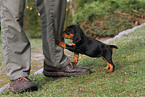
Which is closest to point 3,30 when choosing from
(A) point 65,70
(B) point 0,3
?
(B) point 0,3

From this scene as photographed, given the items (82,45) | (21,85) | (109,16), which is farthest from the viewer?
(109,16)

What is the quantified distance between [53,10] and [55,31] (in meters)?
0.25

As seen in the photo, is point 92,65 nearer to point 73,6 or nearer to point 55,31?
point 55,31

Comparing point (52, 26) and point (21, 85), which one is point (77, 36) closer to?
point (52, 26)

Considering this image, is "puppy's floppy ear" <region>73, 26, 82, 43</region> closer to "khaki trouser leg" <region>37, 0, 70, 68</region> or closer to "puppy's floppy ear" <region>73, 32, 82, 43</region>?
"puppy's floppy ear" <region>73, 32, 82, 43</region>

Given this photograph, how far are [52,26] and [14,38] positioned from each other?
53cm

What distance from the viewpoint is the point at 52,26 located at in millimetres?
2807

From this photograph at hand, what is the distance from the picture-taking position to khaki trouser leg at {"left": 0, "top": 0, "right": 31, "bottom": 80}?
2412 millimetres

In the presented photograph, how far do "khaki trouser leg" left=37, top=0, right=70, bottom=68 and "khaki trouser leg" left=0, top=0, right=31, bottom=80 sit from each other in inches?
14.3

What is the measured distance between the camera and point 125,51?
13.8ft

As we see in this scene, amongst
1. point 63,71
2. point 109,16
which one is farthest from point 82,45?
point 109,16

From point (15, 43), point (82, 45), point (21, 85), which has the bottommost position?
point (21, 85)

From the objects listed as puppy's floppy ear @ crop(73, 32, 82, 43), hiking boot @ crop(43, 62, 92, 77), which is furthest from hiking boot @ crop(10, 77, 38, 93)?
Answer: puppy's floppy ear @ crop(73, 32, 82, 43)

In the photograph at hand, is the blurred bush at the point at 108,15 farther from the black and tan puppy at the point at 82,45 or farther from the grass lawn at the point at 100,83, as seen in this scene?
the black and tan puppy at the point at 82,45
